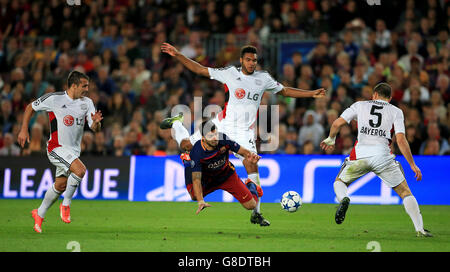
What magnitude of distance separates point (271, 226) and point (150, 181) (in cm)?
596

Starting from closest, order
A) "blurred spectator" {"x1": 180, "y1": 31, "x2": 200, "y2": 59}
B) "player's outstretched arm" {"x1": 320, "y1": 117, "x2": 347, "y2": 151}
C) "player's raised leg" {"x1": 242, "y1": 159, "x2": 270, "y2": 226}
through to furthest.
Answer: "player's outstretched arm" {"x1": 320, "y1": 117, "x2": 347, "y2": 151} → "player's raised leg" {"x1": 242, "y1": 159, "x2": 270, "y2": 226} → "blurred spectator" {"x1": 180, "y1": 31, "x2": 200, "y2": 59}

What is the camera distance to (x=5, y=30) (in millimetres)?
22688

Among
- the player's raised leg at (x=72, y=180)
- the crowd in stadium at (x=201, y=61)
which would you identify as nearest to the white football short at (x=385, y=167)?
the player's raised leg at (x=72, y=180)

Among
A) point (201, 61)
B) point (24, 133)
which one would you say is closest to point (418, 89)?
point (201, 61)

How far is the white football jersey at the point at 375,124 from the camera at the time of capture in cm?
999

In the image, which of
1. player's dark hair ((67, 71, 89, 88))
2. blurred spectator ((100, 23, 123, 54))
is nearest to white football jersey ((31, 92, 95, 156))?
player's dark hair ((67, 71, 89, 88))

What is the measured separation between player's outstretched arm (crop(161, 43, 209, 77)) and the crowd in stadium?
6442mm

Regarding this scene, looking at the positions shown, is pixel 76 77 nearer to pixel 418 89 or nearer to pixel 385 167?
pixel 385 167

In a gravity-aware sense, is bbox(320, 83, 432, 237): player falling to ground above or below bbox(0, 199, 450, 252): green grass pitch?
above

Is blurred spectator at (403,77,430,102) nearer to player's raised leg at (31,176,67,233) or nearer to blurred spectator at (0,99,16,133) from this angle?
player's raised leg at (31,176,67,233)

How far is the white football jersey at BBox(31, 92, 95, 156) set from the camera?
10.8 meters

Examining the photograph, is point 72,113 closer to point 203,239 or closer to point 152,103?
point 203,239

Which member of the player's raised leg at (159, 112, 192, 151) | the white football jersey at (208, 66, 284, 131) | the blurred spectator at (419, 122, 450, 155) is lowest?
the blurred spectator at (419, 122, 450, 155)

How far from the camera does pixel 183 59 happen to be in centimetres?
1052
